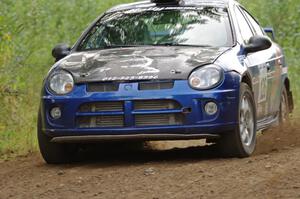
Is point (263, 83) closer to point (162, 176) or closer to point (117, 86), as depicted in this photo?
point (117, 86)

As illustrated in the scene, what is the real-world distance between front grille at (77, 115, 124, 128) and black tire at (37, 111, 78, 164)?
526 millimetres

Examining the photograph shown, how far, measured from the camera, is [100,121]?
25.8ft

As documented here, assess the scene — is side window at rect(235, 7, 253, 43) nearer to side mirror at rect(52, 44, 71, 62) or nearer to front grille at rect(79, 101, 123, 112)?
side mirror at rect(52, 44, 71, 62)

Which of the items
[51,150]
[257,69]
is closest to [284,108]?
[257,69]

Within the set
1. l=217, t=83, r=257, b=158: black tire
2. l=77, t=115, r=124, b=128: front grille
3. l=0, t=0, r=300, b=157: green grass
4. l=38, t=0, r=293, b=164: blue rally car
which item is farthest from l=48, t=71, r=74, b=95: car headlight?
l=0, t=0, r=300, b=157: green grass

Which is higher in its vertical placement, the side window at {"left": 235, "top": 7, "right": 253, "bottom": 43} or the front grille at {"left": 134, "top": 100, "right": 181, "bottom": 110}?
the side window at {"left": 235, "top": 7, "right": 253, "bottom": 43}

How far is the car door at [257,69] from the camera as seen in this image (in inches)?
346

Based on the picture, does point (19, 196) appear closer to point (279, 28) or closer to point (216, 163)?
point (216, 163)

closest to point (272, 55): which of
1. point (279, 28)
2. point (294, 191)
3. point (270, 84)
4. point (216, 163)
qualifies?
point (270, 84)

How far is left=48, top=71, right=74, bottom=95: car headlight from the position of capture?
Result: 7961mm

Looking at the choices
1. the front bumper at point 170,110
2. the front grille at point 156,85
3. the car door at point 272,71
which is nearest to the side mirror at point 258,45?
the car door at point 272,71

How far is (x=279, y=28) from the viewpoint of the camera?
72.4 ft

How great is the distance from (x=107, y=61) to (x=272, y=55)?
253 centimetres

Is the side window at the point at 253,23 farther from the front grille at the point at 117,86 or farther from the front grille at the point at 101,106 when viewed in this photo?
the front grille at the point at 101,106
